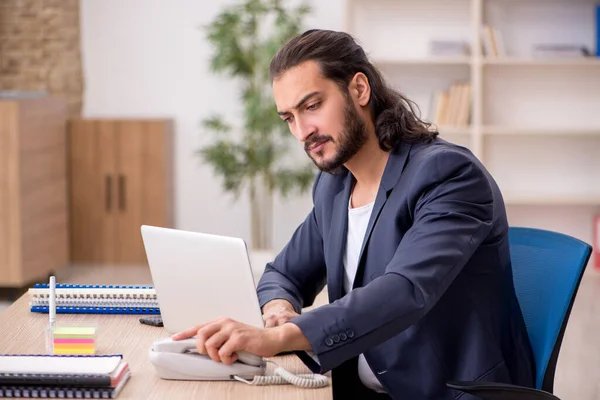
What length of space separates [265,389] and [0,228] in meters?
4.14

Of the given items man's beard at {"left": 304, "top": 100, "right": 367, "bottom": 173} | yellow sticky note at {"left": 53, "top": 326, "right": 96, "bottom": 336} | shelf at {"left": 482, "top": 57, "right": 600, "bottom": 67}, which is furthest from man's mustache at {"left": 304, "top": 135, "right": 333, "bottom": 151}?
shelf at {"left": 482, "top": 57, "right": 600, "bottom": 67}

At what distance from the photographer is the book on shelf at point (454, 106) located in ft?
20.6

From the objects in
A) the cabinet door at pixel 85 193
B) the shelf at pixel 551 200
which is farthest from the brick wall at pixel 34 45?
the shelf at pixel 551 200

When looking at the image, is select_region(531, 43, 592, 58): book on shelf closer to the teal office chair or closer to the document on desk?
the teal office chair

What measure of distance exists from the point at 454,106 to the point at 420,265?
15.2 feet

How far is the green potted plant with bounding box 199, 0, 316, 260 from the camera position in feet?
20.1

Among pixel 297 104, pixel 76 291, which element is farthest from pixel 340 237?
pixel 76 291

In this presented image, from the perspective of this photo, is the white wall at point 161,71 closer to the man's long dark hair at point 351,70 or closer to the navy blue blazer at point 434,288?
the man's long dark hair at point 351,70

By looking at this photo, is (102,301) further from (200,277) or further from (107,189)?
(107,189)

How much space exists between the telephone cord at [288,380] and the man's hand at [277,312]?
25 cm

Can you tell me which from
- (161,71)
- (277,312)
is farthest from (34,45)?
(277,312)

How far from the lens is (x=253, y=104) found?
20.1ft

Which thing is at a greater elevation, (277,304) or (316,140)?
(316,140)

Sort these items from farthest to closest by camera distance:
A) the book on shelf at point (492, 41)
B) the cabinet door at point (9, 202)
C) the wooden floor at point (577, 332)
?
the book on shelf at point (492, 41)
the cabinet door at point (9, 202)
the wooden floor at point (577, 332)
